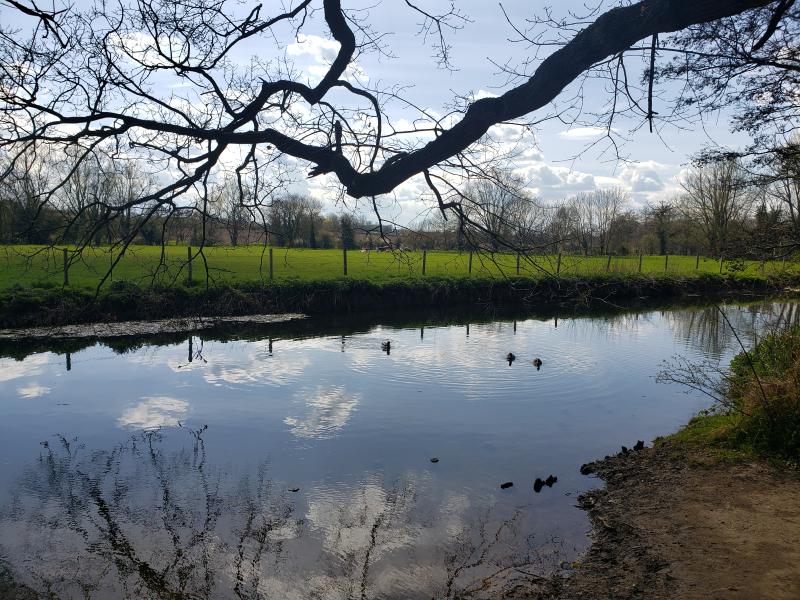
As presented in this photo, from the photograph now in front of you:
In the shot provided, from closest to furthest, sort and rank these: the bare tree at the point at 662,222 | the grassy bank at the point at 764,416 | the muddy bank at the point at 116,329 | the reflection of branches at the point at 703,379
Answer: the grassy bank at the point at 764,416 < the reflection of branches at the point at 703,379 < the muddy bank at the point at 116,329 < the bare tree at the point at 662,222

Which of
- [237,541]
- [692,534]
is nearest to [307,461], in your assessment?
[237,541]

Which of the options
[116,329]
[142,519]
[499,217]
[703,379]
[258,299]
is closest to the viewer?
[499,217]

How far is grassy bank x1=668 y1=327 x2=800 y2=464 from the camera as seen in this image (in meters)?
7.02

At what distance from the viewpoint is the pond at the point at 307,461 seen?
567 centimetres

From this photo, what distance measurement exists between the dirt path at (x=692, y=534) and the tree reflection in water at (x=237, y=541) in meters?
0.61

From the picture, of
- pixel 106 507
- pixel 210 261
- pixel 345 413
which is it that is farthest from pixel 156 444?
pixel 210 261

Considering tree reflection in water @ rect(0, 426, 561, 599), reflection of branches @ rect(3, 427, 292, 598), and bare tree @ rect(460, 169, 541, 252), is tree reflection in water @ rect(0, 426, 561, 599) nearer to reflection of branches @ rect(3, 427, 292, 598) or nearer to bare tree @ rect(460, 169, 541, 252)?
reflection of branches @ rect(3, 427, 292, 598)

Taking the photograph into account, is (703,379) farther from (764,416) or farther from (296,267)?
(296,267)

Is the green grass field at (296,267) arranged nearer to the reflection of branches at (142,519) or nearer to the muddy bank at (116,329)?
the muddy bank at (116,329)

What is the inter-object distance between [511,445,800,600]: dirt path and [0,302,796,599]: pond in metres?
0.42

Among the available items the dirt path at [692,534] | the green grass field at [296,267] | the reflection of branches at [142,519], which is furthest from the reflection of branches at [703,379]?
the reflection of branches at [142,519]

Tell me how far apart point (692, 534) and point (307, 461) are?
15.3ft

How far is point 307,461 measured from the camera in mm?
8328

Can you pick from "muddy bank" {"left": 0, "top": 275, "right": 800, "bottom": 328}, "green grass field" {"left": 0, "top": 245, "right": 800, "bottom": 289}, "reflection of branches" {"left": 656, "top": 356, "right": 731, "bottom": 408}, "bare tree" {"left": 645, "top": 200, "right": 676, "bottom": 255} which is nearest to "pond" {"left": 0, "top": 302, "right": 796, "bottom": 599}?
"reflection of branches" {"left": 656, "top": 356, "right": 731, "bottom": 408}
